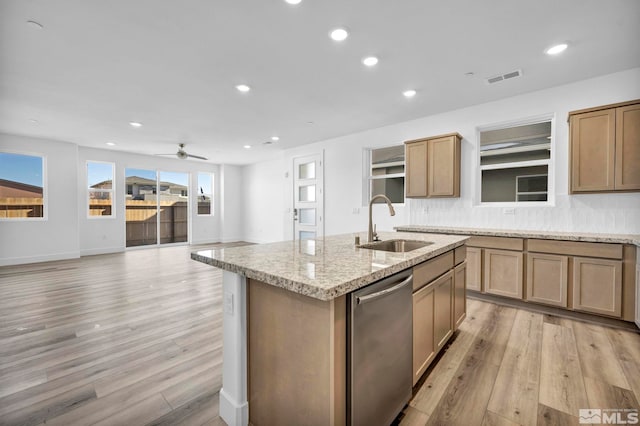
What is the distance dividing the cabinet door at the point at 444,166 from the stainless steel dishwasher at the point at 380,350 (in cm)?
292

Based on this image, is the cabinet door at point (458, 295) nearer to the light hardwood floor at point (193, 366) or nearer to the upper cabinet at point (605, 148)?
the light hardwood floor at point (193, 366)

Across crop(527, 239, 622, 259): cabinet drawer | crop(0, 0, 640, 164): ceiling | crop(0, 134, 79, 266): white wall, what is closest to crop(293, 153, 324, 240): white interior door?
crop(0, 0, 640, 164): ceiling

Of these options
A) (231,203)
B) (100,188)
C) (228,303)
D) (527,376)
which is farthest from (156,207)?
(527,376)

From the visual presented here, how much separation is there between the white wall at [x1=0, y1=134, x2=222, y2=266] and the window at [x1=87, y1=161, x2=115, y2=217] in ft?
0.43

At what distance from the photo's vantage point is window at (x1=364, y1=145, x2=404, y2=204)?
5133 millimetres

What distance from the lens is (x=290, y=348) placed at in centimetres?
126

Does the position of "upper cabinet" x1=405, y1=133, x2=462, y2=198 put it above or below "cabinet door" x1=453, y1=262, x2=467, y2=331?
above

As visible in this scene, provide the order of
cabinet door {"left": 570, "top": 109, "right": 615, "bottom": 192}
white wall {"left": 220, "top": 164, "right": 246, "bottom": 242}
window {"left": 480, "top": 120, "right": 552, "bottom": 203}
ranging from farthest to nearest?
white wall {"left": 220, "top": 164, "right": 246, "bottom": 242} < window {"left": 480, "top": 120, "right": 552, "bottom": 203} < cabinet door {"left": 570, "top": 109, "right": 615, "bottom": 192}

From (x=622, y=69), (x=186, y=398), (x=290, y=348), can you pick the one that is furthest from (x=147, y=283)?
(x=622, y=69)

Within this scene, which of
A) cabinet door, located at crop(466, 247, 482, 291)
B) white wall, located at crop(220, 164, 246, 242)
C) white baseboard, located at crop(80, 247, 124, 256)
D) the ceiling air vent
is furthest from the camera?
white wall, located at crop(220, 164, 246, 242)

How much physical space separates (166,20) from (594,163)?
14.3ft

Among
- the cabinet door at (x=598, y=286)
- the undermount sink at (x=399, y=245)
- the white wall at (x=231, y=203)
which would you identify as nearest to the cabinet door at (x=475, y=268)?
the cabinet door at (x=598, y=286)

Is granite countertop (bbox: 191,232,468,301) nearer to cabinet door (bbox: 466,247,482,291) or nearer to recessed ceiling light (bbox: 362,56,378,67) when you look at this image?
cabinet door (bbox: 466,247,482,291)

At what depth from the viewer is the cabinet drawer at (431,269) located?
1689 millimetres
